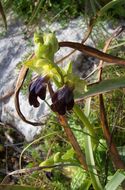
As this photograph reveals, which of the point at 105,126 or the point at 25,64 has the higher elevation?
the point at 25,64

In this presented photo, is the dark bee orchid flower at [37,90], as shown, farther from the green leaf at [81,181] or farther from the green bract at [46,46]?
the green leaf at [81,181]

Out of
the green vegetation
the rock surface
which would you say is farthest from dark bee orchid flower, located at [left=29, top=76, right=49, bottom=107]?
the rock surface

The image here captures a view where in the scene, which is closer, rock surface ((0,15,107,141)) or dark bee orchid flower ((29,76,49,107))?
dark bee orchid flower ((29,76,49,107))

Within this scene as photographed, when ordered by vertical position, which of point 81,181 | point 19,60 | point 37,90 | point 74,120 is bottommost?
point 81,181

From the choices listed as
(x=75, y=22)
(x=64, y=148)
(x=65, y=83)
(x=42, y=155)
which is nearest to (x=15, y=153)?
(x=42, y=155)

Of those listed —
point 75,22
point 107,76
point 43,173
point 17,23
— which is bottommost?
point 43,173

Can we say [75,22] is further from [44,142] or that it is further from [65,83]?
[65,83]

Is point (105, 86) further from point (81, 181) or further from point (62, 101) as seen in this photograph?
point (81, 181)

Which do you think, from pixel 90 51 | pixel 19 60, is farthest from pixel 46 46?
pixel 19 60

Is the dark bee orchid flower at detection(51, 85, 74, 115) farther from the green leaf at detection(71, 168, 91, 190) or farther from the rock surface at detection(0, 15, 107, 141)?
the rock surface at detection(0, 15, 107, 141)
